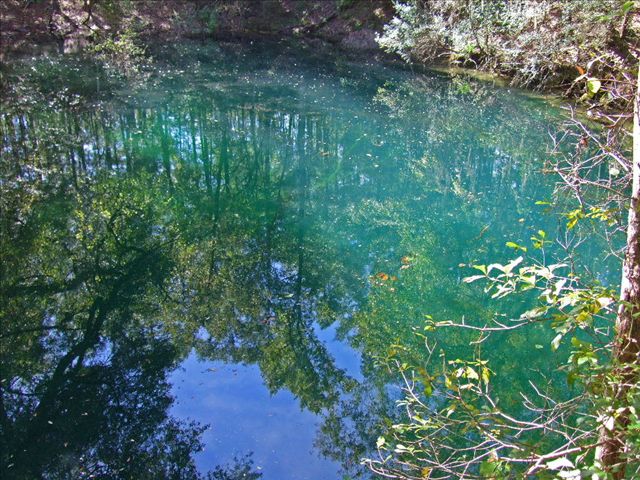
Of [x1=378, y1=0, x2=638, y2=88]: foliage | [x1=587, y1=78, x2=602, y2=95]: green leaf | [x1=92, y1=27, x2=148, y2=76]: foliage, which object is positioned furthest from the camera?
[x1=92, y1=27, x2=148, y2=76]: foliage

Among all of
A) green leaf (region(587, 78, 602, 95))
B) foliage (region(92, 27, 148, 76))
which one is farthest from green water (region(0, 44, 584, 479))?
foliage (region(92, 27, 148, 76))

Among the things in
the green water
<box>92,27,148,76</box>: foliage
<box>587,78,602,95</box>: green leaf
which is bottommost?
the green water

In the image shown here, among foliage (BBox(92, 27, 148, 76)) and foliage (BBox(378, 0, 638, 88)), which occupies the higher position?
foliage (BBox(378, 0, 638, 88))

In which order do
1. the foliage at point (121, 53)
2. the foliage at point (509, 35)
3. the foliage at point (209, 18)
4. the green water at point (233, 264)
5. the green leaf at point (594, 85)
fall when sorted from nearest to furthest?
the green leaf at point (594, 85)
the green water at point (233, 264)
the foliage at point (509, 35)
the foliage at point (121, 53)
the foliage at point (209, 18)

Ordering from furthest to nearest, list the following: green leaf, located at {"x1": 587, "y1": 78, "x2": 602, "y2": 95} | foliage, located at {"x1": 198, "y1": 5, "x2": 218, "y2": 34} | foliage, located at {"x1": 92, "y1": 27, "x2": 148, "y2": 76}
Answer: foliage, located at {"x1": 198, "y1": 5, "x2": 218, "y2": 34} < foliage, located at {"x1": 92, "y1": 27, "x2": 148, "y2": 76} < green leaf, located at {"x1": 587, "y1": 78, "x2": 602, "y2": 95}

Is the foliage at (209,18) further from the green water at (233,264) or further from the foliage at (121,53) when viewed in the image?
the green water at (233,264)

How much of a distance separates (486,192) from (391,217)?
2.48m

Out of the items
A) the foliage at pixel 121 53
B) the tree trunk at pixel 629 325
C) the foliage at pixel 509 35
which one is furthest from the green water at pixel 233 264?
the foliage at pixel 121 53

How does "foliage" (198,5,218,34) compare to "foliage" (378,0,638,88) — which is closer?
"foliage" (378,0,638,88)

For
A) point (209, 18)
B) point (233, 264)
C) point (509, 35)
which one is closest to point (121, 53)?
point (209, 18)

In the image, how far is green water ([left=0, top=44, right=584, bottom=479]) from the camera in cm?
535

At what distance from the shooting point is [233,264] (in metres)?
8.31

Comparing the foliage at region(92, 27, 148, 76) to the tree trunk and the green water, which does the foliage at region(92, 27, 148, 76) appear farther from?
the tree trunk

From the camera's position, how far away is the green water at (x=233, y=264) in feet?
17.5
